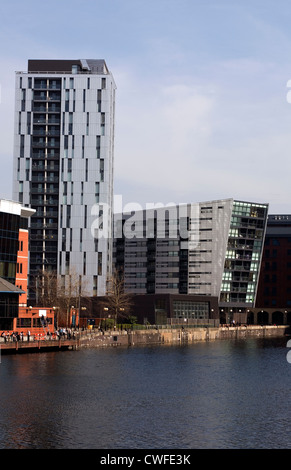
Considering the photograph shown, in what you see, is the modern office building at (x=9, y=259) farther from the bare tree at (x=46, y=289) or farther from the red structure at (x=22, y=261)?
the bare tree at (x=46, y=289)

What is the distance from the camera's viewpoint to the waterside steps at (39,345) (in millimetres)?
109250

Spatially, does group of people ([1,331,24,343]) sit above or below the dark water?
above

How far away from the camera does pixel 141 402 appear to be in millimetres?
69438

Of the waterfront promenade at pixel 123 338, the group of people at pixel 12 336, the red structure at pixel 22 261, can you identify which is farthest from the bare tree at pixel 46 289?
the group of people at pixel 12 336

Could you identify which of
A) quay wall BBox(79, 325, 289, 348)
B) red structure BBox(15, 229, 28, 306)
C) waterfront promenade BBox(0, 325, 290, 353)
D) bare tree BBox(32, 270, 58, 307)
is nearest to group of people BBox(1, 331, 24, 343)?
waterfront promenade BBox(0, 325, 290, 353)

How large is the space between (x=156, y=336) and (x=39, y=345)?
45.3m

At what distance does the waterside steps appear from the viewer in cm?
10925

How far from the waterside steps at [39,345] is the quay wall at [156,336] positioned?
138 inches

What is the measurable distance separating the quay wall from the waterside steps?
11.5 feet

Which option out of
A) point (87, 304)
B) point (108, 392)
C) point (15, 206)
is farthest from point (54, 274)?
point (108, 392)

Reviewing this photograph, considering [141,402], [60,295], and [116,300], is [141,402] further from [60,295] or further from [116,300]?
[60,295]

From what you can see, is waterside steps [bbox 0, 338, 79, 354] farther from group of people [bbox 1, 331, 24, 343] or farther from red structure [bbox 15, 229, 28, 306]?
red structure [bbox 15, 229, 28, 306]

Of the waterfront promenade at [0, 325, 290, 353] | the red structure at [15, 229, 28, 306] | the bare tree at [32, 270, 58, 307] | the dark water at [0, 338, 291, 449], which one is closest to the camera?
the dark water at [0, 338, 291, 449]
